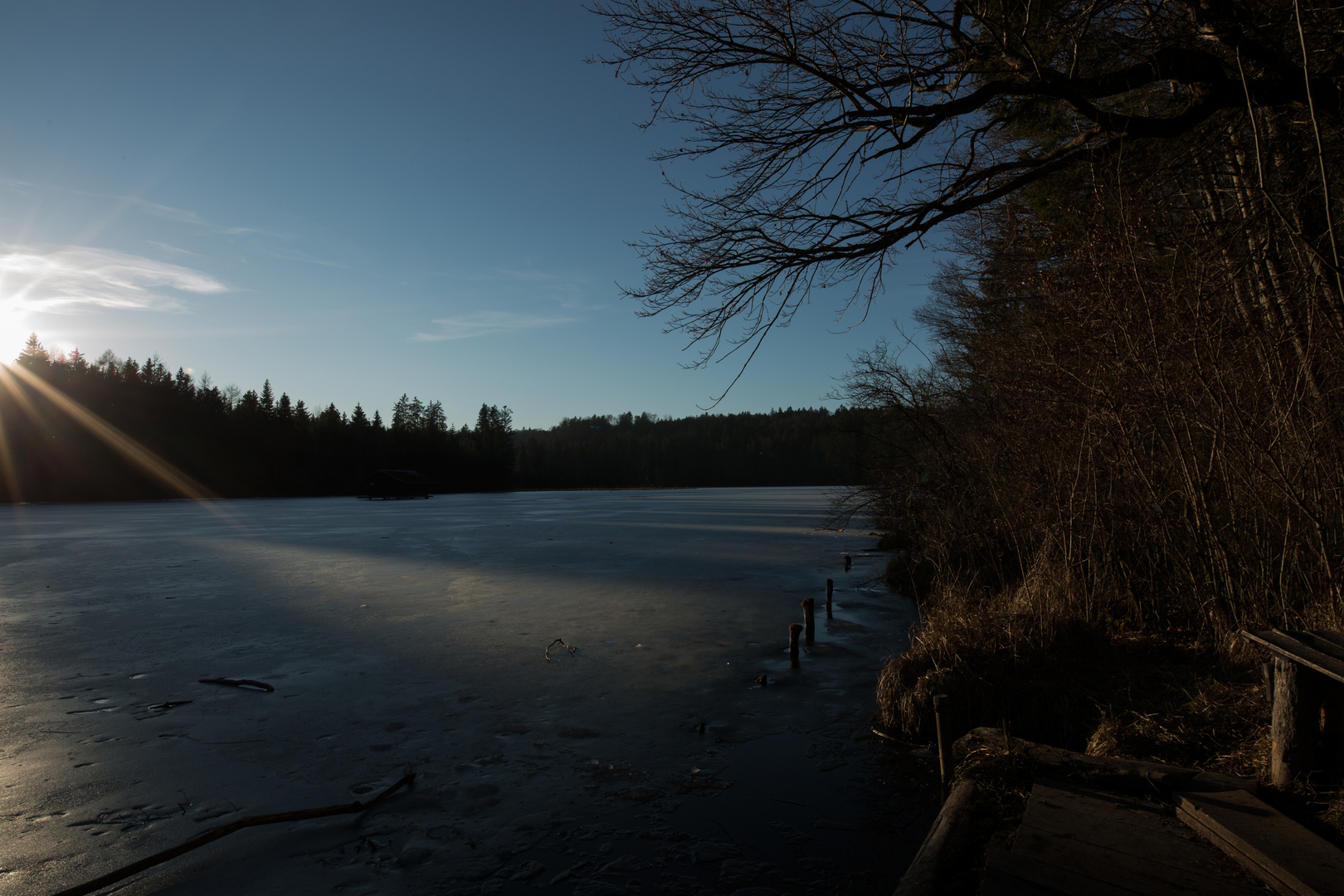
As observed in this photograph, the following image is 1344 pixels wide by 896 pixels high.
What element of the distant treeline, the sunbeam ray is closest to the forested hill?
the distant treeline

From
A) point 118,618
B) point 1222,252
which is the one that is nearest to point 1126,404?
point 1222,252

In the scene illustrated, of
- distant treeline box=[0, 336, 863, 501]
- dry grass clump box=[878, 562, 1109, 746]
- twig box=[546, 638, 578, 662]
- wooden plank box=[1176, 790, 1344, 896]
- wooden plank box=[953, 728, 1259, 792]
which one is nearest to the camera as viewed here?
wooden plank box=[1176, 790, 1344, 896]

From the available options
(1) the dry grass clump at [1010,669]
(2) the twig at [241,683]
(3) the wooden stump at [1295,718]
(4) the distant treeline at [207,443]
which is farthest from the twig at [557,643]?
(4) the distant treeline at [207,443]

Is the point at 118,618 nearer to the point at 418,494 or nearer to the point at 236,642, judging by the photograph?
the point at 236,642

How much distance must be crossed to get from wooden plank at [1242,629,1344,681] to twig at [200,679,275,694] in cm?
643

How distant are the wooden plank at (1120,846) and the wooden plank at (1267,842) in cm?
6

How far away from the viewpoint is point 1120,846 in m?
2.52

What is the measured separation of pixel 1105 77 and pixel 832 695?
4.59m

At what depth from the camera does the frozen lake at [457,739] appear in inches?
128

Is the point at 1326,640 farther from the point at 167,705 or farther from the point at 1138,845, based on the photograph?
the point at 167,705

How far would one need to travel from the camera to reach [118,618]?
855 centimetres

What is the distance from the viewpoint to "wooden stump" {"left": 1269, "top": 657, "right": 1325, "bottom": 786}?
269 centimetres

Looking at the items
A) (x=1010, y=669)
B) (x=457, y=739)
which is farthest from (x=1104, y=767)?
(x=457, y=739)

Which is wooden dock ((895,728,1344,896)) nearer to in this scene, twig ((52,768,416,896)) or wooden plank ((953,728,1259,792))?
wooden plank ((953,728,1259,792))
